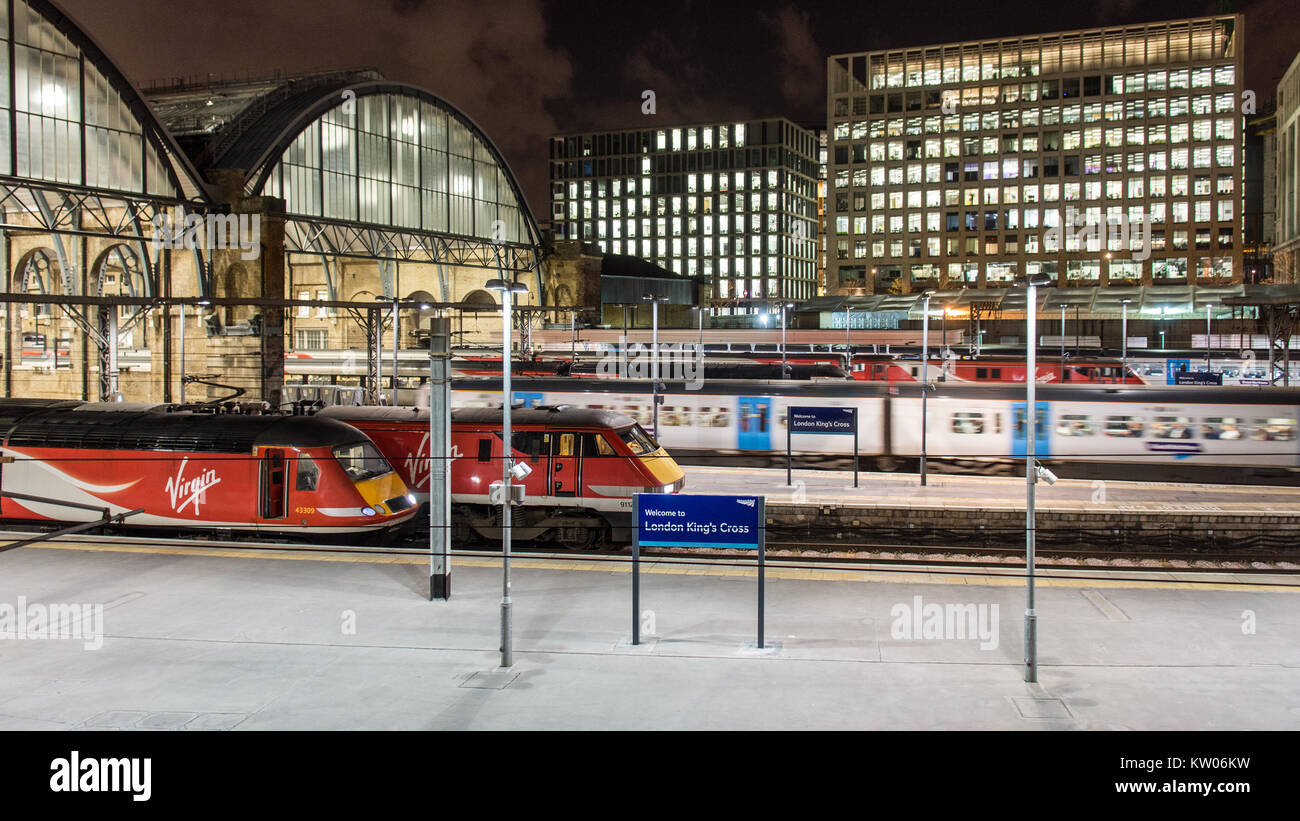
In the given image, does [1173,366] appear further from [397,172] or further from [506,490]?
[506,490]

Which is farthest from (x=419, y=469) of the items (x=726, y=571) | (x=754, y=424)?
(x=754, y=424)

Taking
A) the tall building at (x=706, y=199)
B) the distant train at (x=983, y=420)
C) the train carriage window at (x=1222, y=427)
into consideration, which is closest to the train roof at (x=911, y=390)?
the distant train at (x=983, y=420)

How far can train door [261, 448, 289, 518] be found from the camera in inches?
765

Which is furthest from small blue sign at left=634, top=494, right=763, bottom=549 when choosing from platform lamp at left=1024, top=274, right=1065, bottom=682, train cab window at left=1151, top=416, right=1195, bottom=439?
train cab window at left=1151, top=416, right=1195, bottom=439

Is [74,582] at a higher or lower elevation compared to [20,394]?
lower

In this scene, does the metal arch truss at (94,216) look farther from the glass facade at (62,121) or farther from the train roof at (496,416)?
the train roof at (496,416)

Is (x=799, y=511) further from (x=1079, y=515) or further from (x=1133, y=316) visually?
(x=1133, y=316)

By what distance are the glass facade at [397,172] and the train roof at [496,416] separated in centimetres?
3004

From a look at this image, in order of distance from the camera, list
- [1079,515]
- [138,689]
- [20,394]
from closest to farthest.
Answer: [138,689]
[1079,515]
[20,394]

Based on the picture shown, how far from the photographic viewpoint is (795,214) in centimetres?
16150

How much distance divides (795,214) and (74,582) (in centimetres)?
15168

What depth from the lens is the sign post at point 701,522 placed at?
1389 centimetres

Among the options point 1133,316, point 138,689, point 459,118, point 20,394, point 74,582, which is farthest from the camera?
point 1133,316
